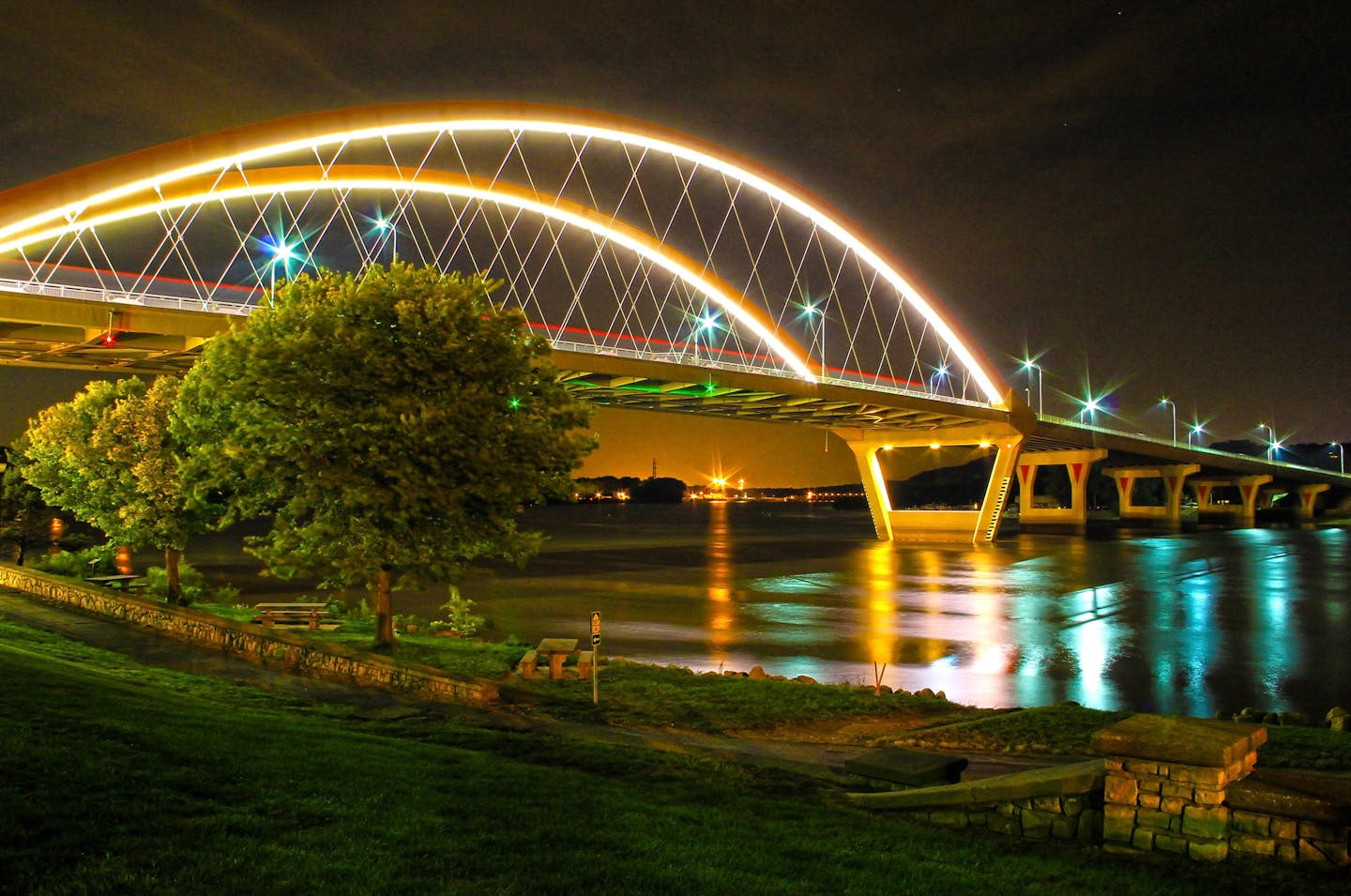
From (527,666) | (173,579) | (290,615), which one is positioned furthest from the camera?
(173,579)

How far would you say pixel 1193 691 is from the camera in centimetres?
1695

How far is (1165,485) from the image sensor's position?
129375 mm

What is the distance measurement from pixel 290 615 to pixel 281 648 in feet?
19.7

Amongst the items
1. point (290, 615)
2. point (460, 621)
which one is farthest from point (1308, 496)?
point (290, 615)

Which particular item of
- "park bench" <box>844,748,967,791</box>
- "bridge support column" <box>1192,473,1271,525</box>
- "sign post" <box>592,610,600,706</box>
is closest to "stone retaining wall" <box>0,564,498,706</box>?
"sign post" <box>592,610,600,706</box>

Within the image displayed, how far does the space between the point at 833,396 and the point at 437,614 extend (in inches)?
1363

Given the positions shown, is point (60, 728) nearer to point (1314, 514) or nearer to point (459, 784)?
point (459, 784)

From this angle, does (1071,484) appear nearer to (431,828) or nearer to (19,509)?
(19,509)

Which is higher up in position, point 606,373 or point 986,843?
point 606,373

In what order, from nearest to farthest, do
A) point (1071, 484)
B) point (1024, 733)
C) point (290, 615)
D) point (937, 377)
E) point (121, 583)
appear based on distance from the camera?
point (1024, 733) < point (290, 615) < point (121, 583) < point (937, 377) < point (1071, 484)

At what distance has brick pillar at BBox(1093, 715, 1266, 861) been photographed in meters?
5.74

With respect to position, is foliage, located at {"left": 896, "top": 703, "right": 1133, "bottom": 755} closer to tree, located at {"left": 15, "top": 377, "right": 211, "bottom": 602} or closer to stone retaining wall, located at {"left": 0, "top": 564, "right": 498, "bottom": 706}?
stone retaining wall, located at {"left": 0, "top": 564, "right": 498, "bottom": 706}

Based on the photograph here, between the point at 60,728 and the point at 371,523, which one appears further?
the point at 371,523

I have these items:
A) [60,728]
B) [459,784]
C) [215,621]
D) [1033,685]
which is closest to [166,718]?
[60,728]
